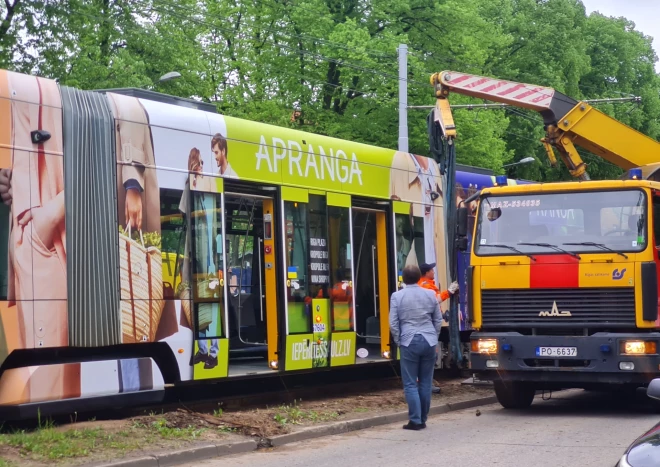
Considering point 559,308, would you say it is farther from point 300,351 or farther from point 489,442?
point 300,351

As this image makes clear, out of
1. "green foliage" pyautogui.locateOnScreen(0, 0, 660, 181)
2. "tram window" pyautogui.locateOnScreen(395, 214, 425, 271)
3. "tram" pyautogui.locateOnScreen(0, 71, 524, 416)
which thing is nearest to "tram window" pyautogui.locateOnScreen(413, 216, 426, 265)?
"tram window" pyautogui.locateOnScreen(395, 214, 425, 271)

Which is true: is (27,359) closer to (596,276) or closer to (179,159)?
(179,159)

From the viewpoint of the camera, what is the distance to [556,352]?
12234mm

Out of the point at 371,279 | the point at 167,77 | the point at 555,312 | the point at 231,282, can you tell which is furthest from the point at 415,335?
the point at 167,77

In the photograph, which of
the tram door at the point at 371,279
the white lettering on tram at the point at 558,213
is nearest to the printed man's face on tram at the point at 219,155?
the tram door at the point at 371,279

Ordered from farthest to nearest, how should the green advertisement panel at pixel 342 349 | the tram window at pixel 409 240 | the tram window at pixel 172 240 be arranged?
the tram window at pixel 409 240 → the green advertisement panel at pixel 342 349 → the tram window at pixel 172 240

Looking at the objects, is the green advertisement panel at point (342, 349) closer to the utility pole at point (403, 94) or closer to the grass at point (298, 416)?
the grass at point (298, 416)

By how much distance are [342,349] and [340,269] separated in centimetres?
107

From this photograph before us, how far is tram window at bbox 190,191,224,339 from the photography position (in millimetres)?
11383

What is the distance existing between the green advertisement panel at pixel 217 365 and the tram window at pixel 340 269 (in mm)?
2273

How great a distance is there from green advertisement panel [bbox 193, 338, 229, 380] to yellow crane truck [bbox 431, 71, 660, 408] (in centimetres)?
318

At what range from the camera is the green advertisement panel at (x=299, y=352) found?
12.6 metres

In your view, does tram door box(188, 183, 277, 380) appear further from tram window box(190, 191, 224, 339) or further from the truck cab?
the truck cab

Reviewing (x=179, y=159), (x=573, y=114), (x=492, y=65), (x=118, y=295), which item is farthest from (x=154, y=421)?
(x=492, y=65)
